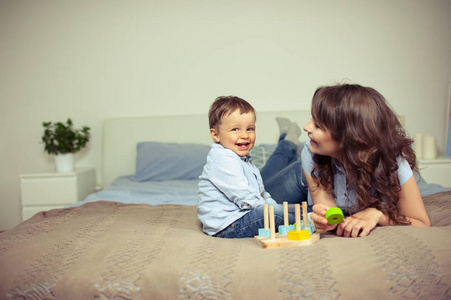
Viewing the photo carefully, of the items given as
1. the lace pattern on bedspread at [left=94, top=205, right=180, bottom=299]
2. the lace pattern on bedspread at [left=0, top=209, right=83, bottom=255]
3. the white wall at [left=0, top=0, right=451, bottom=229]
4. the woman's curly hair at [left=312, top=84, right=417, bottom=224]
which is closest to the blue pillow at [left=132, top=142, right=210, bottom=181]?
the white wall at [left=0, top=0, right=451, bottom=229]

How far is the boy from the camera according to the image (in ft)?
5.04

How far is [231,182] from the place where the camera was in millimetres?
1546

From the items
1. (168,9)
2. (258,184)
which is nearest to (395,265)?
(258,184)

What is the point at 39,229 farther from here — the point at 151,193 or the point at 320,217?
the point at 151,193

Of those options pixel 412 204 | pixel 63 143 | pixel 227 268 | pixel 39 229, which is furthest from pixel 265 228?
pixel 63 143

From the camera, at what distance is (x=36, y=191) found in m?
3.42

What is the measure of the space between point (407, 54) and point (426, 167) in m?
1.02

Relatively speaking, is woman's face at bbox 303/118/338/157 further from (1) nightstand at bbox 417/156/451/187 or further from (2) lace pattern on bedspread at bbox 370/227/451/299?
(1) nightstand at bbox 417/156/451/187

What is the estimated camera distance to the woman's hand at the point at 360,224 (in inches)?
54.1

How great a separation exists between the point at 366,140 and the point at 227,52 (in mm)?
2566

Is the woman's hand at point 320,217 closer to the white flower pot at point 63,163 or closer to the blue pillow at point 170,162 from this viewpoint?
the blue pillow at point 170,162

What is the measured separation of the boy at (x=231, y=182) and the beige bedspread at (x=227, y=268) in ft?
0.46

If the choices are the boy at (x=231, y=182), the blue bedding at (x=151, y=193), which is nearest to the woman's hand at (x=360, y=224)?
the boy at (x=231, y=182)

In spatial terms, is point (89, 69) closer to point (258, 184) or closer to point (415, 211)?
→ point (258, 184)
